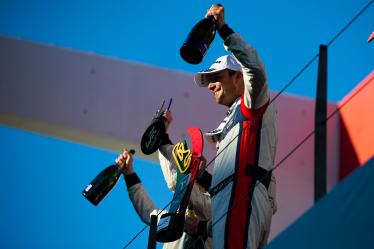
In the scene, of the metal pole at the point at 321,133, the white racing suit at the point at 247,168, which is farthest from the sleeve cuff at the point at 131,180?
the metal pole at the point at 321,133

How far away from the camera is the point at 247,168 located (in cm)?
314

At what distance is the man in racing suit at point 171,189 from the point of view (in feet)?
12.2

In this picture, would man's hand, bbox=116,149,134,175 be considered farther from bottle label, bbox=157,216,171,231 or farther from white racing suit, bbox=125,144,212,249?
bottle label, bbox=157,216,171,231

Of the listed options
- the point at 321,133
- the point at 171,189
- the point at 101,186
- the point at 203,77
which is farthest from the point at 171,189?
the point at 321,133

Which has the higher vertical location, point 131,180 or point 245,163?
point 131,180

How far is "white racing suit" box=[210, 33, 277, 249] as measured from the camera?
3.04 meters

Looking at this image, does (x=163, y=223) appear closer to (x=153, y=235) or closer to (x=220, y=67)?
(x=153, y=235)

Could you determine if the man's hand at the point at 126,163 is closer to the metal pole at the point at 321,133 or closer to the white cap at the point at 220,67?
the white cap at the point at 220,67

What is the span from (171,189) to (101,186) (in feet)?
1.04

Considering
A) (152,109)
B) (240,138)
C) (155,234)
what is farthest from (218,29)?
(152,109)

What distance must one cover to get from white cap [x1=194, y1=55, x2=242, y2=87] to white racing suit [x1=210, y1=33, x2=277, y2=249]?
279 millimetres

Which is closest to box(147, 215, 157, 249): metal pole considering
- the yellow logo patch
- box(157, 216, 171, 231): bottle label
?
box(157, 216, 171, 231): bottle label

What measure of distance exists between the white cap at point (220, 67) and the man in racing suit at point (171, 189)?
1.31 ft

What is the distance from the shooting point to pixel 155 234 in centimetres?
305
